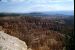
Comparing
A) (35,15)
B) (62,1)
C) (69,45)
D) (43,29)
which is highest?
(62,1)

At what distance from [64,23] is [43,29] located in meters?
0.27

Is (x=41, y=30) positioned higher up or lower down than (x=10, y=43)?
higher up

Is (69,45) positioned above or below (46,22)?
below

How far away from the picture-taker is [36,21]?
2230mm

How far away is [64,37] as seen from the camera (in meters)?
2.18

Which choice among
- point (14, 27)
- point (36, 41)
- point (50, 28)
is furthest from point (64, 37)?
point (14, 27)

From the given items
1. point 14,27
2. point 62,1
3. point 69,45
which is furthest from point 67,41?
point 14,27

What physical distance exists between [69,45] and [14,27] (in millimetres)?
716

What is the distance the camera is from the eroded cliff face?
213 cm

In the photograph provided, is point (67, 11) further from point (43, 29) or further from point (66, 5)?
point (43, 29)

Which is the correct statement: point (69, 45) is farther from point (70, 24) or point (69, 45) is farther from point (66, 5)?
point (66, 5)

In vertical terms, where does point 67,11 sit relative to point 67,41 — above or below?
above

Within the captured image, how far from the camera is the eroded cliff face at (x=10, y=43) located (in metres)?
2.13

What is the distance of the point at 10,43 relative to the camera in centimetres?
216
